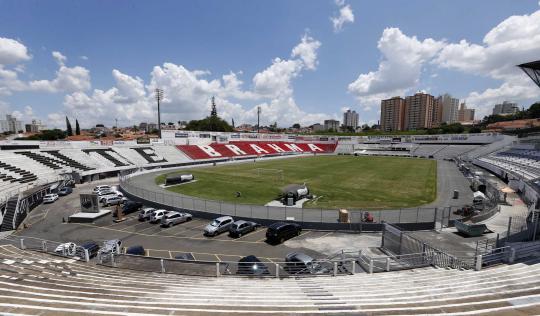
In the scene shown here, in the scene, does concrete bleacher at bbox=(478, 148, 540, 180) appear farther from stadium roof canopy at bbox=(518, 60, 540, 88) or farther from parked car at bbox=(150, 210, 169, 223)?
parked car at bbox=(150, 210, 169, 223)

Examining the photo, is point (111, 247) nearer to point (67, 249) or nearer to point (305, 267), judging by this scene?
point (67, 249)

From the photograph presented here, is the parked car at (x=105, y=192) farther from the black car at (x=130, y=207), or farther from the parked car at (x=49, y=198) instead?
the black car at (x=130, y=207)

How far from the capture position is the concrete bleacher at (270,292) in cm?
852

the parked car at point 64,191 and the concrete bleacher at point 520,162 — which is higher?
the concrete bleacher at point 520,162

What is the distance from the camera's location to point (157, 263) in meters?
13.9

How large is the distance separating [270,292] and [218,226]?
1259cm

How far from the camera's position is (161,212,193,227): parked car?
24.3m

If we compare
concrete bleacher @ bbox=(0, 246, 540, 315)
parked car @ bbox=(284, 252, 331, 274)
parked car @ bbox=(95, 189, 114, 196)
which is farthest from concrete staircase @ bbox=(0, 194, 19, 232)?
parked car @ bbox=(284, 252, 331, 274)

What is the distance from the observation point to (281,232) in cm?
2061

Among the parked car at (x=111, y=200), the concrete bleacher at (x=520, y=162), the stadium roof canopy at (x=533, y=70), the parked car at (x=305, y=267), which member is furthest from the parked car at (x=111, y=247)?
the concrete bleacher at (x=520, y=162)

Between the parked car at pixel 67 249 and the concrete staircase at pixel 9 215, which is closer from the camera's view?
the parked car at pixel 67 249

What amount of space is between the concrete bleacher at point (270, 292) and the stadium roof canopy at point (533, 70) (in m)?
17.5

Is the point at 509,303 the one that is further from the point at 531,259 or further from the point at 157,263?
the point at 157,263

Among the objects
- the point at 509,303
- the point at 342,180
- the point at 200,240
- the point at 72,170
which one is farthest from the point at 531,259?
the point at 72,170
